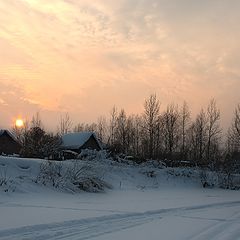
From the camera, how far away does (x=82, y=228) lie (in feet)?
36.2

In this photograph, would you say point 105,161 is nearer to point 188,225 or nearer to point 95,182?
point 95,182

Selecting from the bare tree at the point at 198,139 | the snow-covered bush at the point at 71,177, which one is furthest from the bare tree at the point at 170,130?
the snow-covered bush at the point at 71,177

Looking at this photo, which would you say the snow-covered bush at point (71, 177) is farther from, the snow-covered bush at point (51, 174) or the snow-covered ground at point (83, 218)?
the snow-covered ground at point (83, 218)

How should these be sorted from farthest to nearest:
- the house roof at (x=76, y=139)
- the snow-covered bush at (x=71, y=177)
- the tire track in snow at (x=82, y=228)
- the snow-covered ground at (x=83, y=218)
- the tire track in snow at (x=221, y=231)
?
the house roof at (x=76, y=139)
the snow-covered bush at (x=71, y=177)
the tire track in snow at (x=221, y=231)
the snow-covered ground at (x=83, y=218)
the tire track in snow at (x=82, y=228)

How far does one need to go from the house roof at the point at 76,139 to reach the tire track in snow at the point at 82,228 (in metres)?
59.7

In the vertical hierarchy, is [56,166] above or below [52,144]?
below

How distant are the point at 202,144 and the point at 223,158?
38.3m

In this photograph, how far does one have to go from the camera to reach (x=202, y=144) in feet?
258

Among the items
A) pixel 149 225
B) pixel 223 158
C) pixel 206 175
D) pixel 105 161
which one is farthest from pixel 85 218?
pixel 223 158

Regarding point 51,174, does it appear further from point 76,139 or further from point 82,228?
point 76,139

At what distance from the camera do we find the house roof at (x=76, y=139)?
2935 inches

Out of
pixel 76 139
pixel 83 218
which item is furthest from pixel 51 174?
pixel 76 139

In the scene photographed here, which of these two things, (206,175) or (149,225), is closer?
(149,225)

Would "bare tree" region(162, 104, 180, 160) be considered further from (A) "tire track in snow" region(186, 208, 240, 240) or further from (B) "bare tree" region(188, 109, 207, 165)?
(A) "tire track in snow" region(186, 208, 240, 240)
